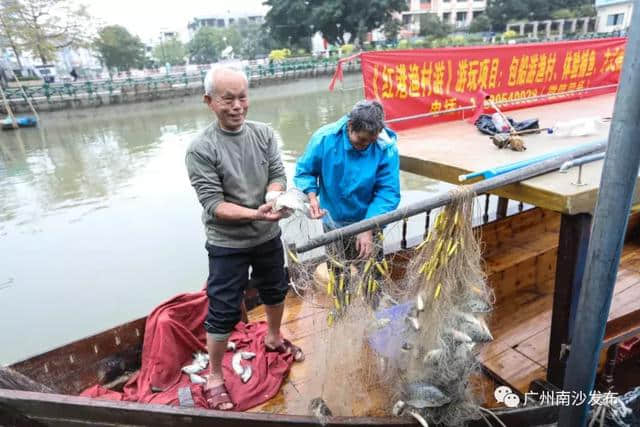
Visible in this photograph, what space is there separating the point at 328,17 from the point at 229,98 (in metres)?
40.9

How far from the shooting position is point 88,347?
2594 mm

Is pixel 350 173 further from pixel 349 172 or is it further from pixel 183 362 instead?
pixel 183 362

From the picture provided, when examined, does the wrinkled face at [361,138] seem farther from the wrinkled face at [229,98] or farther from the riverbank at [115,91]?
the riverbank at [115,91]

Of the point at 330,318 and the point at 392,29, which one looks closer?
the point at 330,318

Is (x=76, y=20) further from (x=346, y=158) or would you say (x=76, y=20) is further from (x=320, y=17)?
(x=346, y=158)

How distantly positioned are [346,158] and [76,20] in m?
33.4

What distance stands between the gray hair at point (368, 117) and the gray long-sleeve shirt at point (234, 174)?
18.1 inches

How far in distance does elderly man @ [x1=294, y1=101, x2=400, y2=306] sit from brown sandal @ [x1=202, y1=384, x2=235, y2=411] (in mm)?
1047

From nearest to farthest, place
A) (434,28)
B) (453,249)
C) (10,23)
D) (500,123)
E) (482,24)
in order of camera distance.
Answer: (453,249), (500,123), (10,23), (434,28), (482,24)

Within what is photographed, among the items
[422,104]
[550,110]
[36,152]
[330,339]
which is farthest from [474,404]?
[36,152]

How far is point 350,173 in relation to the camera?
2395 mm

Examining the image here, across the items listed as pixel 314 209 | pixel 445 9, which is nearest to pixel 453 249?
pixel 314 209

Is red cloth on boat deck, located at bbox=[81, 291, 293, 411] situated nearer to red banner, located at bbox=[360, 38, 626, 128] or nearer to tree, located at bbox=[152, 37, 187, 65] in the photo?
red banner, located at bbox=[360, 38, 626, 128]

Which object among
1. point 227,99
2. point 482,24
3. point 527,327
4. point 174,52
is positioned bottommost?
point 527,327
